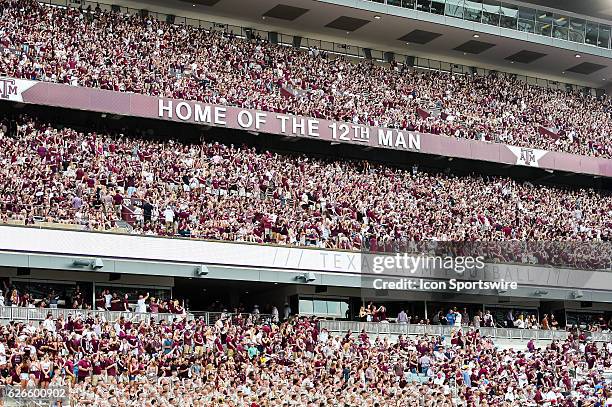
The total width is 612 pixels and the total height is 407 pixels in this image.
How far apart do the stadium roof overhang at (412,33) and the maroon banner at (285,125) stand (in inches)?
259

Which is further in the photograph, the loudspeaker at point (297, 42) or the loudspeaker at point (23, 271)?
the loudspeaker at point (297, 42)

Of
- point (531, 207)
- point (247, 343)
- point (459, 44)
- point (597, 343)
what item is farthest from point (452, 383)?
point (459, 44)

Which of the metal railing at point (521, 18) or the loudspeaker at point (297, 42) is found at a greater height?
the metal railing at point (521, 18)

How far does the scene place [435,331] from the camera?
38719 mm

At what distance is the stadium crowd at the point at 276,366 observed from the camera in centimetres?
2661

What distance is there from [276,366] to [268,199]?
35.9 feet

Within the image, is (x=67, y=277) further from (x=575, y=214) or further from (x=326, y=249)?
(x=575, y=214)

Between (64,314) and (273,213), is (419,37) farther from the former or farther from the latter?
(64,314)

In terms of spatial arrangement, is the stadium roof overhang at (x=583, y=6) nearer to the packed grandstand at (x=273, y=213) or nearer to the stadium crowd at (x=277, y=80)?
the stadium crowd at (x=277, y=80)

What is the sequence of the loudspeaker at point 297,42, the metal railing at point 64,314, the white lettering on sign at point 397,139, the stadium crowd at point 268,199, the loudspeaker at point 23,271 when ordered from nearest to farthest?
the metal railing at point 64,314 → the loudspeaker at point 23,271 → the stadium crowd at point 268,199 → the white lettering on sign at point 397,139 → the loudspeaker at point 297,42

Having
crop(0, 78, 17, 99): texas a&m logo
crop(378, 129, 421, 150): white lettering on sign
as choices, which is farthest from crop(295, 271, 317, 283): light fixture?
crop(0, 78, 17, 99): texas a&m logo

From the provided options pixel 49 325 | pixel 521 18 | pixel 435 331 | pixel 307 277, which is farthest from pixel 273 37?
pixel 49 325

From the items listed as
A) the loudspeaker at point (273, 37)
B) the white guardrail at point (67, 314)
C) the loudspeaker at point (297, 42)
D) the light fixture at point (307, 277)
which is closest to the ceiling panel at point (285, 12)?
the loudspeaker at point (273, 37)

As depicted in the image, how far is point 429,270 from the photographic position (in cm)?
4053
